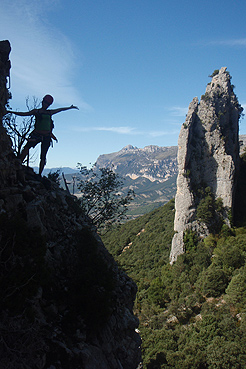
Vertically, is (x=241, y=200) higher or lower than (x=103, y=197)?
lower

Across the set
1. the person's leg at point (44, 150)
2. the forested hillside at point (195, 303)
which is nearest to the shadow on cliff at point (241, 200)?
the forested hillside at point (195, 303)

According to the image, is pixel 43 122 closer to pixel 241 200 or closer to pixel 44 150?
pixel 44 150

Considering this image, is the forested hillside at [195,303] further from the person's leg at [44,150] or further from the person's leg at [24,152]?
the person's leg at [24,152]

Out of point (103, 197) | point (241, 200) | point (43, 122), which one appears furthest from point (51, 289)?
point (241, 200)

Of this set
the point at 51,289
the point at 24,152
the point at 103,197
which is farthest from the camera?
the point at 103,197

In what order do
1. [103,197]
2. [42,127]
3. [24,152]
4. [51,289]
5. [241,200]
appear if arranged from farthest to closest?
[241,200] < [103,197] < [42,127] < [24,152] < [51,289]

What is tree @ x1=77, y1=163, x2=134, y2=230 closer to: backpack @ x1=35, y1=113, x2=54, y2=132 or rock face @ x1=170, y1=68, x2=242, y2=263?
backpack @ x1=35, y1=113, x2=54, y2=132

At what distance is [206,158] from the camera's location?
141 feet

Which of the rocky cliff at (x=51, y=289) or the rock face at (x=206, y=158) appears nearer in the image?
the rocky cliff at (x=51, y=289)

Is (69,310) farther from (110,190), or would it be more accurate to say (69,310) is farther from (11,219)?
(110,190)

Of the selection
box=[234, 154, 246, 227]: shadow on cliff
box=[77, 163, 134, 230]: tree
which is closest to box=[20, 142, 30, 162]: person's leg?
box=[77, 163, 134, 230]: tree

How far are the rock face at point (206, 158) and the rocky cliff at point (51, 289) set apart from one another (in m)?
33.5

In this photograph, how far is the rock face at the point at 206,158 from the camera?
133 feet

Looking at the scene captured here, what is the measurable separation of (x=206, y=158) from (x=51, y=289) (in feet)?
134
